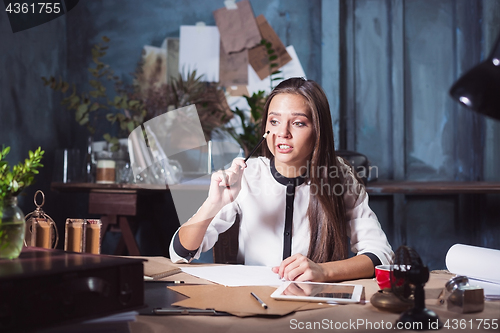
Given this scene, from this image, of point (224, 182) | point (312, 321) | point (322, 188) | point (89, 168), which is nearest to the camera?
point (312, 321)

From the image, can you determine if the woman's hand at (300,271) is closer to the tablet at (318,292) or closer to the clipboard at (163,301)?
the tablet at (318,292)

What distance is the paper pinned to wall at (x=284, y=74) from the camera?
254 centimetres

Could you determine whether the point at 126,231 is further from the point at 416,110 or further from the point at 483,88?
the point at 483,88

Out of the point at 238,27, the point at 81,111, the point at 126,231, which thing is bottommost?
the point at 126,231

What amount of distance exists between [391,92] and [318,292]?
1.90 m

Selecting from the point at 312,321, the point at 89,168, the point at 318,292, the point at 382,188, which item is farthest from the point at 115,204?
the point at 312,321

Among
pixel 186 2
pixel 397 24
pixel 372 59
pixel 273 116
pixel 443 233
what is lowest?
pixel 443 233

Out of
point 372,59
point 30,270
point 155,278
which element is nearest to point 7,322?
point 30,270

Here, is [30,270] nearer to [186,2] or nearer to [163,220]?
[163,220]

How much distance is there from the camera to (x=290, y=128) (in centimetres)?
126

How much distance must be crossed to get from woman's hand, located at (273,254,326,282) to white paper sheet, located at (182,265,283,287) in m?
0.02

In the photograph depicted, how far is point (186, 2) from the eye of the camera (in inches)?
102

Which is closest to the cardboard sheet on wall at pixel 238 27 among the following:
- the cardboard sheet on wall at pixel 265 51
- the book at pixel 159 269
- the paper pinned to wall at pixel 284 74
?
the cardboard sheet on wall at pixel 265 51

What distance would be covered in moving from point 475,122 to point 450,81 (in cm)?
26
